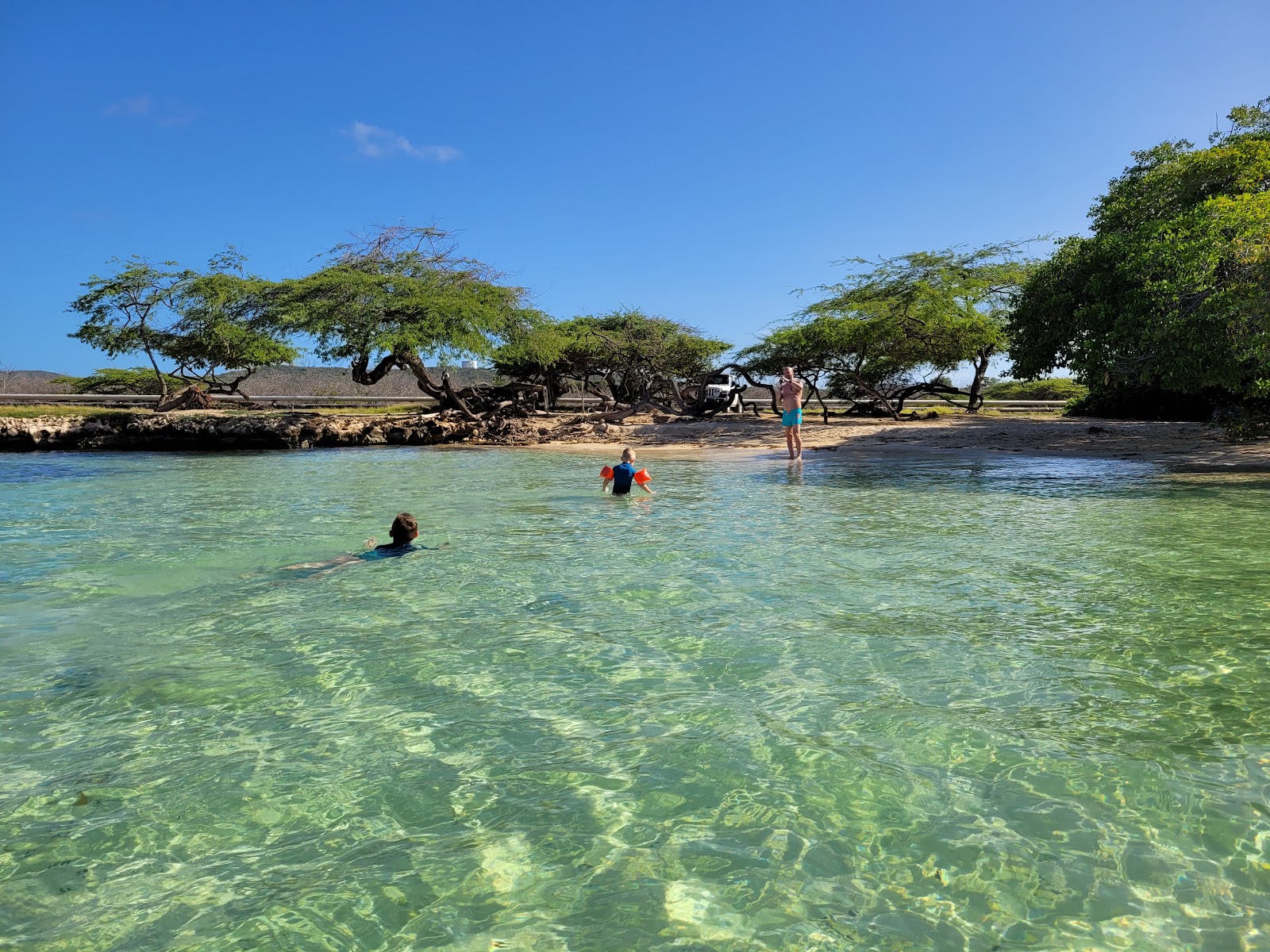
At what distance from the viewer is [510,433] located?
27.3m

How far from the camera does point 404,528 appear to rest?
328 inches

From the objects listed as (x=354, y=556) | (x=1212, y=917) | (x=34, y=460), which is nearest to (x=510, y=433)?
(x=34, y=460)

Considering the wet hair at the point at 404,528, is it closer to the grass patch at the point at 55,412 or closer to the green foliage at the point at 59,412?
the green foliage at the point at 59,412

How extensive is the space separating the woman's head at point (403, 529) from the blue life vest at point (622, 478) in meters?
4.88

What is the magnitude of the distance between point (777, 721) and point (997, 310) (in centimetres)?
2895

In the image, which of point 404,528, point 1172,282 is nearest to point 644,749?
point 404,528

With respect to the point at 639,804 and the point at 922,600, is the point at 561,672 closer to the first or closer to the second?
the point at 639,804

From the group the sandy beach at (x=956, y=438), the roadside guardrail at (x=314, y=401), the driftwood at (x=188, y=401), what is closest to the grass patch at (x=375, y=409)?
the roadside guardrail at (x=314, y=401)

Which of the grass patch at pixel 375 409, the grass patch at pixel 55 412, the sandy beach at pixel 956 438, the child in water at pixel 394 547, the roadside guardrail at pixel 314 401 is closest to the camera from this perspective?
the child in water at pixel 394 547

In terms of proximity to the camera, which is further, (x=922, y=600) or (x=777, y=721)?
(x=922, y=600)

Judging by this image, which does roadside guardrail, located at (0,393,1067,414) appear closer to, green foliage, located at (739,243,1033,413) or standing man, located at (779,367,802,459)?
→ green foliage, located at (739,243,1033,413)

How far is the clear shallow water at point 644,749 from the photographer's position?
8.86 ft

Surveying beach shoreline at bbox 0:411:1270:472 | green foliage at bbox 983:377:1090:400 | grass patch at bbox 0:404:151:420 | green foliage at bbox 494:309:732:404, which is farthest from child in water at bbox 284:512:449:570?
green foliage at bbox 983:377:1090:400

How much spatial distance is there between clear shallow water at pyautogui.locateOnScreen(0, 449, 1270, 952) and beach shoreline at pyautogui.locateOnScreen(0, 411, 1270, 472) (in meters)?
14.6
